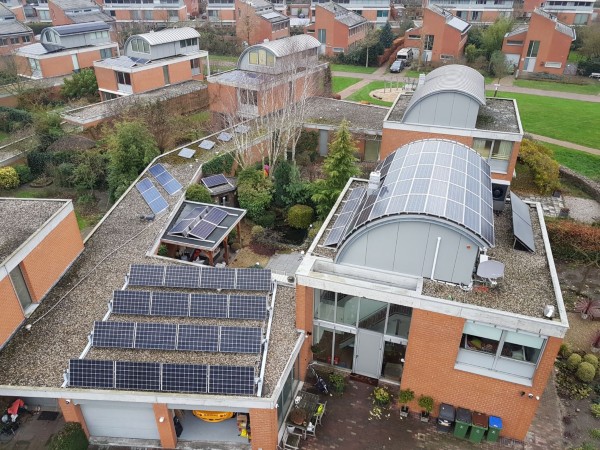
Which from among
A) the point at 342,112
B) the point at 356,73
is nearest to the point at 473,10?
the point at 356,73

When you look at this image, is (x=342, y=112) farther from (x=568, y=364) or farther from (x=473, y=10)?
(x=473, y=10)

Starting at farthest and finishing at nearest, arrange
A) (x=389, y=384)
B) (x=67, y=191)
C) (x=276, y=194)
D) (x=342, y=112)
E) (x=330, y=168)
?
(x=342, y=112)
(x=67, y=191)
(x=276, y=194)
(x=330, y=168)
(x=389, y=384)

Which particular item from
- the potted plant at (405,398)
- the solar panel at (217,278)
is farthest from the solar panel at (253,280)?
the potted plant at (405,398)

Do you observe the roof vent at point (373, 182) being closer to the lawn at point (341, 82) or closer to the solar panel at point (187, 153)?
the solar panel at point (187, 153)

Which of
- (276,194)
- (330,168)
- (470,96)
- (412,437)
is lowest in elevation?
(412,437)

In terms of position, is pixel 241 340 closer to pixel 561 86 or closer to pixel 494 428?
pixel 494 428

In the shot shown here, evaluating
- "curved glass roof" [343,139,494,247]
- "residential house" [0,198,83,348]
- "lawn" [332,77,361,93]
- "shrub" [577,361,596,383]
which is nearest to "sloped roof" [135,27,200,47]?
"lawn" [332,77,361,93]

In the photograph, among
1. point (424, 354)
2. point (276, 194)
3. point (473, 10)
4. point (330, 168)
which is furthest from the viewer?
point (473, 10)
